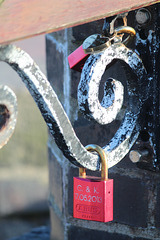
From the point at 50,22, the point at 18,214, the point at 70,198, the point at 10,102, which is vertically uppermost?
the point at 50,22

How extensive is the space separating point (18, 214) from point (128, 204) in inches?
125

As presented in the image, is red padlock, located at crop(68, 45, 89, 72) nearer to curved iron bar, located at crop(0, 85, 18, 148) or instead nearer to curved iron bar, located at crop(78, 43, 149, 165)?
curved iron bar, located at crop(78, 43, 149, 165)

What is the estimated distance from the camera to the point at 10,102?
2.83 ft

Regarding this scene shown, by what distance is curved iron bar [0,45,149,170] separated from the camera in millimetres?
862

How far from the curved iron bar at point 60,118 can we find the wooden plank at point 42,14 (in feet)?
0.20

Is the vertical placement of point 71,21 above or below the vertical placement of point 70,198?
above

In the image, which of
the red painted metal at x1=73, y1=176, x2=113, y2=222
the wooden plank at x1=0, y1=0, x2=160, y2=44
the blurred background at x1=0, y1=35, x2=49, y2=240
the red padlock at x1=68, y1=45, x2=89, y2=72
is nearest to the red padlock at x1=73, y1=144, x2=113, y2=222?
the red painted metal at x1=73, y1=176, x2=113, y2=222

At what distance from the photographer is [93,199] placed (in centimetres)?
114

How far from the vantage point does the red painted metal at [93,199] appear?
1.13m

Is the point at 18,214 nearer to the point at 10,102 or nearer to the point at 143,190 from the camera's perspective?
the point at 143,190

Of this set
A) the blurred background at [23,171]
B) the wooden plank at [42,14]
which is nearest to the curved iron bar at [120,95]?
the wooden plank at [42,14]

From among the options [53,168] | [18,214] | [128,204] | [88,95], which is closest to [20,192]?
[18,214]

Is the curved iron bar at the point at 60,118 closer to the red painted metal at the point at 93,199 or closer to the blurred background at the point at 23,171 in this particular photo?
the red painted metal at the point at 93,199

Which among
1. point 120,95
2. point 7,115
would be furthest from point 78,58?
point 7,115
